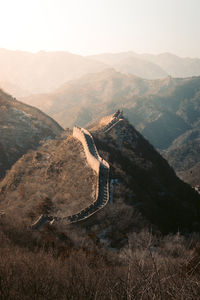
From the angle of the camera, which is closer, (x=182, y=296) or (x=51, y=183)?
(x=182, y=296)

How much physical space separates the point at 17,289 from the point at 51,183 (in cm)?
3020

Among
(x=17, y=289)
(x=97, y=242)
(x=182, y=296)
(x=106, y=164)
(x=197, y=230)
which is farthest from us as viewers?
(x=106, y=164)

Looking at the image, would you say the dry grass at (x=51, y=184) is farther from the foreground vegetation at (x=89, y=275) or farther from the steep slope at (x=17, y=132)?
the foreground vegetation at (x=89, y=275)

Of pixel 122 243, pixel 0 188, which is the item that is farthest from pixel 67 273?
pixel 0 188

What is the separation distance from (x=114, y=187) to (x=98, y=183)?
186 cm

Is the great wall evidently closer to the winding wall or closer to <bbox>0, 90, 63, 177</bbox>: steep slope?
the winding wall

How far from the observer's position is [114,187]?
117 feet

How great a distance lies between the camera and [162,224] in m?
33.1

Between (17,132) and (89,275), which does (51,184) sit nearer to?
(89,275)

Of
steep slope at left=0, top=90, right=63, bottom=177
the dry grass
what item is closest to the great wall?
the dry grass

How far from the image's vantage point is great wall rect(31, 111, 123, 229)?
30484 mm

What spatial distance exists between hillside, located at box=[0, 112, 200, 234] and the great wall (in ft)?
2.40

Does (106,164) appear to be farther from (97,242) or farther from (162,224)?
(97,242)

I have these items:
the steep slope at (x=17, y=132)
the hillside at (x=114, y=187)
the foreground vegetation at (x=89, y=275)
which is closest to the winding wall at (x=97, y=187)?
the hillside at (x=114, y=187)
